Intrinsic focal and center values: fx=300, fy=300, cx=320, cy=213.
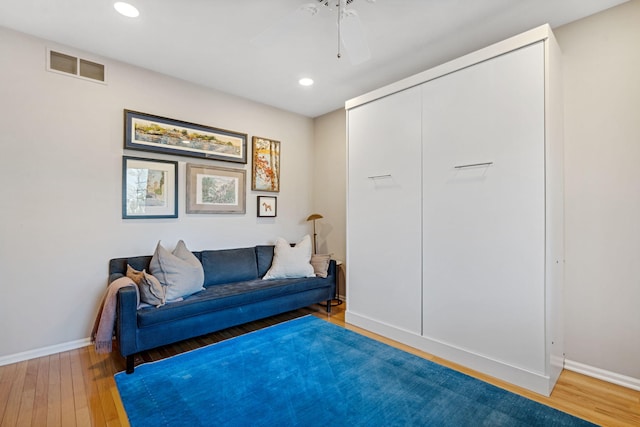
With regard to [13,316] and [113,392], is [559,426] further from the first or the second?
[13,316]

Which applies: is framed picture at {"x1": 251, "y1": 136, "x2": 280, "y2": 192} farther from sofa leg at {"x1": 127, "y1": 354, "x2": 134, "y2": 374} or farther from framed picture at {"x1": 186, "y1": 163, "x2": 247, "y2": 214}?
sofa leg at {"x1": 127, "y1": 354, "x2": 134, "y2": 374}

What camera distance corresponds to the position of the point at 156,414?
1.80 meters

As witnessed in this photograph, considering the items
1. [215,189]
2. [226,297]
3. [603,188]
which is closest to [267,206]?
[215,189]

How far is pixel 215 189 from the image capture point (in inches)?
141

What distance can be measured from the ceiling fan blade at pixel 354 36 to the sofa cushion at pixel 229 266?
7.90 feet

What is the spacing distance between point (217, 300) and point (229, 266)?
2.23ft

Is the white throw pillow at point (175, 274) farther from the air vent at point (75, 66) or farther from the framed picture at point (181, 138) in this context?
the air vent at point (75, 66)

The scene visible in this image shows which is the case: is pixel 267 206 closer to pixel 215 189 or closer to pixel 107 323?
pixel 215 189

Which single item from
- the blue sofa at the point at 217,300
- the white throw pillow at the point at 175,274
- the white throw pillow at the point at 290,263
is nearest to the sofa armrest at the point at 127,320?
the blue sofa at the point at 217,300

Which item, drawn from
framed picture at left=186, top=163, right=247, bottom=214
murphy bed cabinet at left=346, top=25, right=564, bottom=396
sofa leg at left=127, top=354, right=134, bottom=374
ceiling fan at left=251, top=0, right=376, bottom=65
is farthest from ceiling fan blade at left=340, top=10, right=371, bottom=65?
sofa leg at left=127, top=354, right=134, bottom=374

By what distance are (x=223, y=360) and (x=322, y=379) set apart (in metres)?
0.86

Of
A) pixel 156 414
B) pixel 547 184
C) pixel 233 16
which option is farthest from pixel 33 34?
pixel 547 184

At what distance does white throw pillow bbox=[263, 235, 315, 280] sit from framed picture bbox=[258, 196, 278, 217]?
51 cm

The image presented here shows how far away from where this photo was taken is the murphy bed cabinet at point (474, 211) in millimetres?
2076
